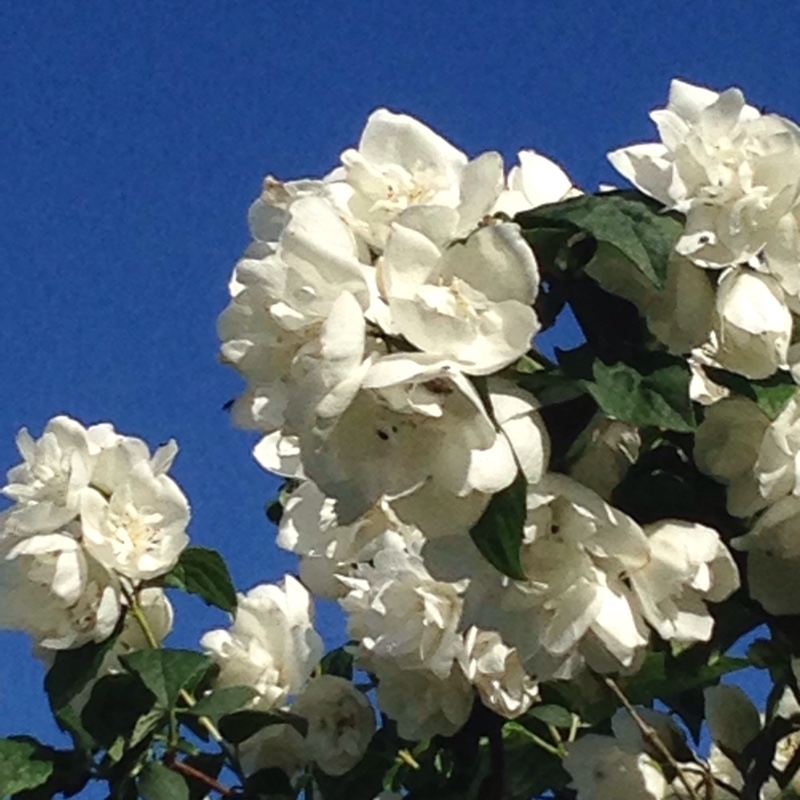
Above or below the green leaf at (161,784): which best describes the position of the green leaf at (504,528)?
below

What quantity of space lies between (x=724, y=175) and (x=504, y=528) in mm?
412

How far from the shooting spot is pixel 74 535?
2.11 metres

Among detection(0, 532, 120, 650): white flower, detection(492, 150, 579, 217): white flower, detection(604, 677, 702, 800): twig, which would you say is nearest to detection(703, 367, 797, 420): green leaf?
detection(492, 150, 579, 217): white flower

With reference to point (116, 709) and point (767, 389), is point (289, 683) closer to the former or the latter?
point (116, 709)

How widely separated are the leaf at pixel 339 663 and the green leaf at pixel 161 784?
1.04 feet

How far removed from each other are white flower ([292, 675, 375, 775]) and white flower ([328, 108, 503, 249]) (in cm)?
90

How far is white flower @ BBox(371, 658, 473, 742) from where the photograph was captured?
2.02 meters

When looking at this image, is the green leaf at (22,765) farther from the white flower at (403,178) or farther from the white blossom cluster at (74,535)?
the white flower at (403,178)

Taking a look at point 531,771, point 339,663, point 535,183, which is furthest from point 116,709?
point 535,183

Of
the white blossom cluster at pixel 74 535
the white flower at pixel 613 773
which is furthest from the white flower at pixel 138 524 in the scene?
the white flower at pixel 613 773

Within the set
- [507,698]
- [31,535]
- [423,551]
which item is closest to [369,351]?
[423,551]

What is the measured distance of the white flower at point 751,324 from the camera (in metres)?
1.50

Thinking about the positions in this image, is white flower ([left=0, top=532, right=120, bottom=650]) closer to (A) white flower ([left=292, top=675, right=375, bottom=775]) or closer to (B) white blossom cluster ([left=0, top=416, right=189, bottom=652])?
(B) white blossom cluster ([left=0, top=416, right=189, bottom=652])

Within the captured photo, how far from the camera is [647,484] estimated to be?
63.5 inches
